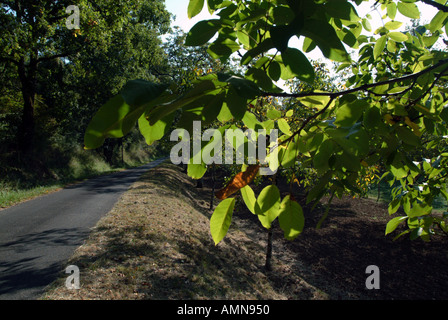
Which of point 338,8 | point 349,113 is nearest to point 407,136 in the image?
Result: point 349,113

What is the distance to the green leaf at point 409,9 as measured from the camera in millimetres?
1356

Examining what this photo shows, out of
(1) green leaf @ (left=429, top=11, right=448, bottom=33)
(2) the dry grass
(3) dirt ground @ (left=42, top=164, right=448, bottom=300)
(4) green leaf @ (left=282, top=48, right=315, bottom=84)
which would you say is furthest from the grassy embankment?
(1) green leaf @ (left=429, top=11, right=448, bottom=33)

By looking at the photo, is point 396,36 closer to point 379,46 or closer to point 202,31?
point 379,46

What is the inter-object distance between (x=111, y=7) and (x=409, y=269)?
16.2 meters

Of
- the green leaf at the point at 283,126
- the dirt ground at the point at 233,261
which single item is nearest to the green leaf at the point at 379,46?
the green leaf at the point at 283,126

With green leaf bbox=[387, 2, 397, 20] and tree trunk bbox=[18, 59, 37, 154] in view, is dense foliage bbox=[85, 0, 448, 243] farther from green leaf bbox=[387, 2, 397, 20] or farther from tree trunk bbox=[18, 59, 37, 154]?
tree trunk bbox=[18, 59, 37, 154]

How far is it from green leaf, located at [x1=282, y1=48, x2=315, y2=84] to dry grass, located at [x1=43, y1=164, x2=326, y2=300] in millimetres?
4602

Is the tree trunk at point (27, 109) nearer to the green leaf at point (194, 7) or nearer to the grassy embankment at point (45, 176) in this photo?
the grassy embankment at point (45, 176)

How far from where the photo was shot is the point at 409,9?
1.37 m

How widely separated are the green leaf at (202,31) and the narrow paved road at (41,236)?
4.96m

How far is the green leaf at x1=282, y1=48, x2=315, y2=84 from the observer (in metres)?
0.70

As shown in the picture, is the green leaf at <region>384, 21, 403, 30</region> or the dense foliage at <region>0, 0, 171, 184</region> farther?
the dense foliage at <region>0, 0, 171, 184</region>

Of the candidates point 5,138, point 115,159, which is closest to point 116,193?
point 5,138
